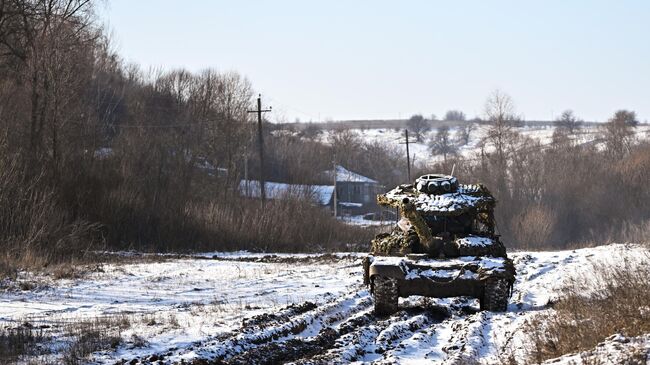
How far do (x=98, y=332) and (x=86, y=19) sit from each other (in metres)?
36.1

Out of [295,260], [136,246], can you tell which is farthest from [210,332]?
[136,246]

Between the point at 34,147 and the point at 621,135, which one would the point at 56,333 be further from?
the point at 621,135

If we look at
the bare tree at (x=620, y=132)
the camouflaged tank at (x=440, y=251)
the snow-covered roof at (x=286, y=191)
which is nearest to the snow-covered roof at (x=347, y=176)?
the snow-covered roof at (x=286, y=191)

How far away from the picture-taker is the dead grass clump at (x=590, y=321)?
28.5ft

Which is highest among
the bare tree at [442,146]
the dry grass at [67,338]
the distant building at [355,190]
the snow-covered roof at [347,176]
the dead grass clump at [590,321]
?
the bare tree at [442,146]

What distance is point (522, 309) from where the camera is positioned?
14.3 meters

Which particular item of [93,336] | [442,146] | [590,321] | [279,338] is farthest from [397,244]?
[442,146]

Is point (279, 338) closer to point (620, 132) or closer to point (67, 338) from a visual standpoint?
point (67, 338)

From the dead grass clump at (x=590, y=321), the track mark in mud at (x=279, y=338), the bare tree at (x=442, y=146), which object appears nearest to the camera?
the dead grass clump at (x=590, y=321)

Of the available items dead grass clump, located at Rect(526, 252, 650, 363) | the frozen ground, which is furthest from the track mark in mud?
dead grass clump, located at Rect(526, 252, 650, 363)

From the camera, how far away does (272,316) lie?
12.4m

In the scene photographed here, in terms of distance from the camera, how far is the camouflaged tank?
13.8 m

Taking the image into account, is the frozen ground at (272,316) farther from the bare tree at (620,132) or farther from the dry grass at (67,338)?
the bare tree at (620,132)

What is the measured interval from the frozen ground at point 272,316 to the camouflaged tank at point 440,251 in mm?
419
